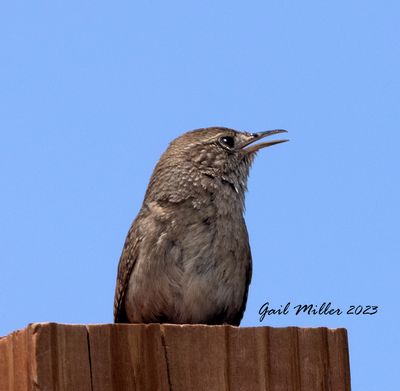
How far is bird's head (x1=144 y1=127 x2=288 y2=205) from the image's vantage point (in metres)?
5.78

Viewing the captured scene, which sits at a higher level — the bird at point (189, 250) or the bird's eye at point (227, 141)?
the bird's eye at point (227, 141)

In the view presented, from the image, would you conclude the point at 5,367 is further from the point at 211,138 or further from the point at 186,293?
the point at 211,138

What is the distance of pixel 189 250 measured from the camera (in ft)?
17.4

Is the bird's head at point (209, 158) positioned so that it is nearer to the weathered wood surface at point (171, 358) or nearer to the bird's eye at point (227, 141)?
the bird's eye at point (227, 141)

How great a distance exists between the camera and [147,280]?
5359mm

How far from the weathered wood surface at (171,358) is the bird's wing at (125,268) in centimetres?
187

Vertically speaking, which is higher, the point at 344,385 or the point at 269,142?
the point at 269,142

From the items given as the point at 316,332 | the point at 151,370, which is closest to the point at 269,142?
the point at 316,332

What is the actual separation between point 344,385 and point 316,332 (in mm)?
289

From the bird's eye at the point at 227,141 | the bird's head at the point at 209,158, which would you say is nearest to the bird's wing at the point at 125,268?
the bird's head at the point at 209,158

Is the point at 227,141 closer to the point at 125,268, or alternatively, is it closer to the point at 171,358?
the point at 125,268

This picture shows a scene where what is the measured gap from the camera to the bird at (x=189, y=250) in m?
5.30

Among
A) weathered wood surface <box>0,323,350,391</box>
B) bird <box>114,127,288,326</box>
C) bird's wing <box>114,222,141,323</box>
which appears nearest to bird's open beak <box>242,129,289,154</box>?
bird <box>114,127,288,326</box>

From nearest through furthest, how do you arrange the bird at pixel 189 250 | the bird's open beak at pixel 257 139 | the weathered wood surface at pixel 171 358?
1. the weathered wood surface at pixel 171 358
2. the bird at pixel 189 250
3. the bird's open beak at pixel 257 139
